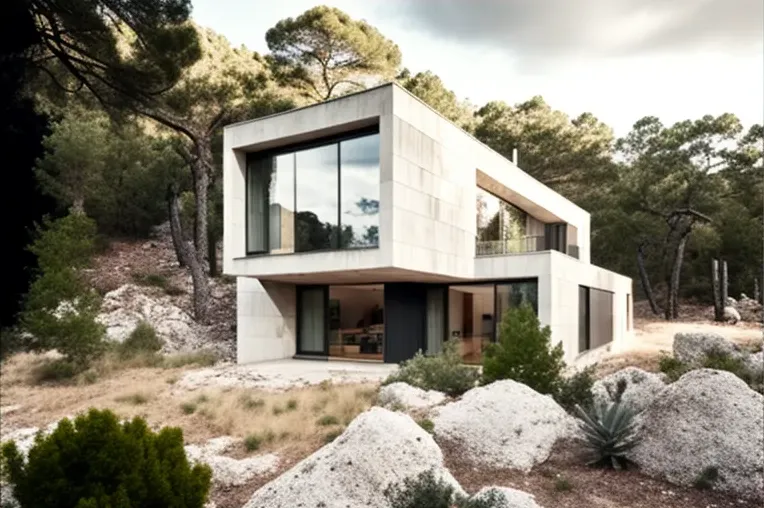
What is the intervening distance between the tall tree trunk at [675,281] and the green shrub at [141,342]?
48.0 ft

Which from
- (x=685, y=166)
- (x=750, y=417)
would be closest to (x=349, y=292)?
(x=750, y=417)

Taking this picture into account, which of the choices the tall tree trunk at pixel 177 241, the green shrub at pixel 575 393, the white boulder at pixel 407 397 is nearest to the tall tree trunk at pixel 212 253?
the tall tree trunk at pixel 177 241

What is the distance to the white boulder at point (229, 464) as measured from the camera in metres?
3.85

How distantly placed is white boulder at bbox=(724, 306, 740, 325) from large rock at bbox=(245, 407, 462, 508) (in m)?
15.4

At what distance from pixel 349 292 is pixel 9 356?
6.12m

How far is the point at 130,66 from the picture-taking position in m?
6.82

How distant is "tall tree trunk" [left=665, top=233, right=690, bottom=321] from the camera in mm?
16391

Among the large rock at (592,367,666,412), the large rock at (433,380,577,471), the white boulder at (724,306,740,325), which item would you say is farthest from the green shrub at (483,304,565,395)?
the white boulder at (724,306,740,325)

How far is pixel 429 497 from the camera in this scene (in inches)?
102

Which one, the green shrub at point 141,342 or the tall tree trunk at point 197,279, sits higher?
the tall tree trunk at point 197,279

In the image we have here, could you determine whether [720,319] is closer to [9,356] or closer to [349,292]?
[349,292]

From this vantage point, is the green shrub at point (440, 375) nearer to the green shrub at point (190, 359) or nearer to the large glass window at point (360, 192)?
the large glass window at point (360, 192)

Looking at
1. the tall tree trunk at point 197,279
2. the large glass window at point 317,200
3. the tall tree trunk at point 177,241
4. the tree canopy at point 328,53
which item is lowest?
the tall tree trunk at point 197,279

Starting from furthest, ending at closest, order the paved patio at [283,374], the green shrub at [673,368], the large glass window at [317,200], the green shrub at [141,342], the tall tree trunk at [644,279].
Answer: the tall tree trunk at [644,279], the large glass window at [317,200], the green shrub at [141,342], the paved patio at [283,374], the green shrub at [673,368]
